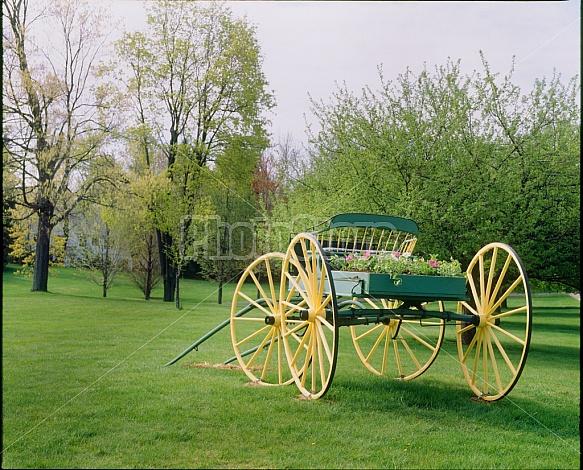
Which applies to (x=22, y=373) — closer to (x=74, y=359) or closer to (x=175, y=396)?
(x=74, y=359)

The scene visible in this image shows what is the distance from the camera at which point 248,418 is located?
17.1 ft

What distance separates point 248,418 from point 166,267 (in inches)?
680

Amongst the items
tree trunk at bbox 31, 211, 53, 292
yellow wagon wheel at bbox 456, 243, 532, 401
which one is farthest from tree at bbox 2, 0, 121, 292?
yellow wagon wheel at bbox 456, 243, 532, 401

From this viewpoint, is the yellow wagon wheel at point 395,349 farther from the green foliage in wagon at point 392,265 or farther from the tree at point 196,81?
the tree at point 196,81

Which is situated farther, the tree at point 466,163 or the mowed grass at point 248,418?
the tree at point 466,163

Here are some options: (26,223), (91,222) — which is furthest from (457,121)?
(91,222)

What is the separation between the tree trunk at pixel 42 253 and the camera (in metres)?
17.6

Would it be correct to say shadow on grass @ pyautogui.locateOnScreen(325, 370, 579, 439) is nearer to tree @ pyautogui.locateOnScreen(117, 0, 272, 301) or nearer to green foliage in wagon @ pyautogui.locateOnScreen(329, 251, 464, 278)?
green foliage in wagon @ pyautogui.locateOnScreen(329, 251, 464, 278)

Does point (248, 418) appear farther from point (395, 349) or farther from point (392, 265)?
point (395, 349)

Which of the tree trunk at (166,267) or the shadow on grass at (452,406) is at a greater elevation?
the tree trunk at (166,267)

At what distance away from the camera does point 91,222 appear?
2166 centimetres

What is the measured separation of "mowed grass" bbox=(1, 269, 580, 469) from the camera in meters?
4.30

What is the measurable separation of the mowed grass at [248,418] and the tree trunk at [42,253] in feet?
28.6

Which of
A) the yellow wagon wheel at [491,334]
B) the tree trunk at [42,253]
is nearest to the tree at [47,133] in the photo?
the tree trunk at [42,253]
